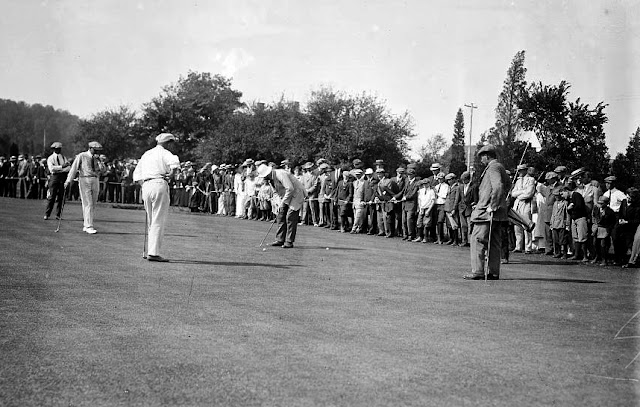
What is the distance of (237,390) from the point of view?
537 centimetres

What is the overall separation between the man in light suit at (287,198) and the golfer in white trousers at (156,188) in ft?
13.3

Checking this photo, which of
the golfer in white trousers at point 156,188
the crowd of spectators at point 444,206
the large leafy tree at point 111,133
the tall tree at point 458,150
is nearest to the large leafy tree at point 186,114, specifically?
the large leafy tree at point 111,133

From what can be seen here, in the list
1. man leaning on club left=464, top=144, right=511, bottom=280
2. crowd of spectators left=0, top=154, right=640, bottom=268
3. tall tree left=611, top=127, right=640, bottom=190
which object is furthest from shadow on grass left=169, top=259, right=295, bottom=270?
tall tree left=611, top=127, right=640, bottom=190

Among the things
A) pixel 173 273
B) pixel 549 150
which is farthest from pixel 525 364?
pixel 549 150

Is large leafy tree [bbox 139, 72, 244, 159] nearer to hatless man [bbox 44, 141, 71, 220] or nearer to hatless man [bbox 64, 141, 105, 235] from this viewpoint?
hatless man [bbox 44, 141, 71, 220]

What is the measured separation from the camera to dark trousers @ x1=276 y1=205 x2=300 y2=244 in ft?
55.7

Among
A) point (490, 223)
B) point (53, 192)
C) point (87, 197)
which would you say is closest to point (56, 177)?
point (53, 192)

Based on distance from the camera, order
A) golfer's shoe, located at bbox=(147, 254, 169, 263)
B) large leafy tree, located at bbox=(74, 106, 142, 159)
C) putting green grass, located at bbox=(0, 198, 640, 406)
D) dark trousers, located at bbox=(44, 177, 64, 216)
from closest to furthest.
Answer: putting green grass, located at bbox=(0, 198, 640, 406)
golfer's shoe, located at bbox=(147, 254, 169, 263)
dark trousers, located at bbox=(44, 177, 64, 216)
large leafy tree, located at bbox=(74, 106, 142, 159)

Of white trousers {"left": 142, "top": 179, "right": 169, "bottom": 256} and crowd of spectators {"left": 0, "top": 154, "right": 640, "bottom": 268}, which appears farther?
crowd of spectators {"left": 0, "top": 154, "right": 640, "bottom": 268}

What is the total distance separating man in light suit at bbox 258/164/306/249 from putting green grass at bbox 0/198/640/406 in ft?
10.1

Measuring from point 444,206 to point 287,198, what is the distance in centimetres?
600

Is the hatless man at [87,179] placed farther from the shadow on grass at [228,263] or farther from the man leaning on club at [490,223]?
the man leaning on club at [490,223]

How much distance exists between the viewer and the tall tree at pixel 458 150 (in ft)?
275

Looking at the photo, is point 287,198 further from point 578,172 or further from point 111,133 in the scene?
point 111,133
